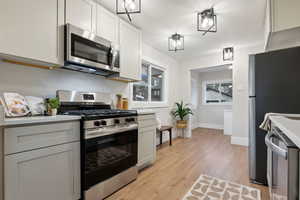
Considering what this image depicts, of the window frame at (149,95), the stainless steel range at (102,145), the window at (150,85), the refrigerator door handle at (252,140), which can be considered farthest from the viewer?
the window at (150,85)

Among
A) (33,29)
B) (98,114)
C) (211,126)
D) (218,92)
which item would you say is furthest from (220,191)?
(218,92)

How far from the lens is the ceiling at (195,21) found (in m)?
2.05

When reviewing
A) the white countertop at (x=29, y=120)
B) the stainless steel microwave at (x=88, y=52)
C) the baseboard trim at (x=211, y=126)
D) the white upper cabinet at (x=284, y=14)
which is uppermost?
the white upper cabinet at (x=284, y=14)

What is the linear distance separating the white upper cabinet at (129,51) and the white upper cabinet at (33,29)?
2.93 ft

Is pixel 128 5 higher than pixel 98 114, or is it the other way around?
pixel 128 5

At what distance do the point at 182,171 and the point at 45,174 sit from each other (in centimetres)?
183

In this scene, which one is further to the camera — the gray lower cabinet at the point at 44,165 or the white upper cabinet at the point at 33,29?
the white upper cabinet at the point at 33,29

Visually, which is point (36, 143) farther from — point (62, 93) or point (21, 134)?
point (62, 93)

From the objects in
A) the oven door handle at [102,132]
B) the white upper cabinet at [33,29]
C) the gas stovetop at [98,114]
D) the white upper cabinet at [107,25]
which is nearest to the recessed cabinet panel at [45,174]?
the oven door handle at [102,132]

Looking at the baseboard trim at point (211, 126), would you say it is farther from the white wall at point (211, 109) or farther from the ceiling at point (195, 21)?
the ceiling at point (195, 21)

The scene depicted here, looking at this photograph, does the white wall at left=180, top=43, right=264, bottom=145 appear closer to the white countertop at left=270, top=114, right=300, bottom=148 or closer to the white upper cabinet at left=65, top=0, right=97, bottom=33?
the white countertop at left=270, top=114, right=300, bottom=148

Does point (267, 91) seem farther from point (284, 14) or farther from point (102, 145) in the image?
point (102, 145)

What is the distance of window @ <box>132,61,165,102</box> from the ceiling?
591mm

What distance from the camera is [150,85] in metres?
3.71
